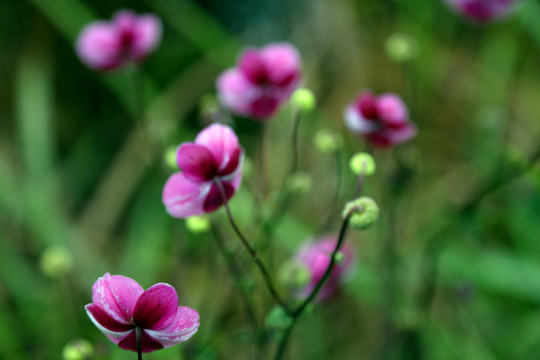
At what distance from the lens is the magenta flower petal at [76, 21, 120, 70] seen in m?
0.73

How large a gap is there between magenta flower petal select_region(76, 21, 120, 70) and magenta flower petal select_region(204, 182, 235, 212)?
13.7 inches

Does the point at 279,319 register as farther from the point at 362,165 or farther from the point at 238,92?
the point at 238,92

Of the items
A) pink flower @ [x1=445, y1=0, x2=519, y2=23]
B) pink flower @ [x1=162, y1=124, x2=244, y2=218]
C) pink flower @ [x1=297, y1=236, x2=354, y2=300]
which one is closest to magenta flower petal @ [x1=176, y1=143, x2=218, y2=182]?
pink flower @ [x1=162, y1=124, x2=244, y2=218]

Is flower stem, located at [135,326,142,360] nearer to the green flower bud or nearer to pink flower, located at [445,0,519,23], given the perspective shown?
the green flower bud

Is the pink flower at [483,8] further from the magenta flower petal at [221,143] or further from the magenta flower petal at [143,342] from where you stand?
the magenta flower petal at [143,342]

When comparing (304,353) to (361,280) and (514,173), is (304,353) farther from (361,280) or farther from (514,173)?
(514,173)

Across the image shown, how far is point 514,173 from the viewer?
0.62 meters

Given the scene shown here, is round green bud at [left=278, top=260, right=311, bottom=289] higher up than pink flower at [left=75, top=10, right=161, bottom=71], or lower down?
lower down

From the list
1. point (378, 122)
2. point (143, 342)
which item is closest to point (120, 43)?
point (378, 122)

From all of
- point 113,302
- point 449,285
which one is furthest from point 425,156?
point 113,302

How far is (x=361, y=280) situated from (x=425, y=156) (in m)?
0.38

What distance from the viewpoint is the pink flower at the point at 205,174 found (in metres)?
0.43

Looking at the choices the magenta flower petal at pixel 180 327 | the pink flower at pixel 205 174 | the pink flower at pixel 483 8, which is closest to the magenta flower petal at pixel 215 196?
the pink flower at pixel 205 174

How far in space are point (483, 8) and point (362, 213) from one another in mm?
505
